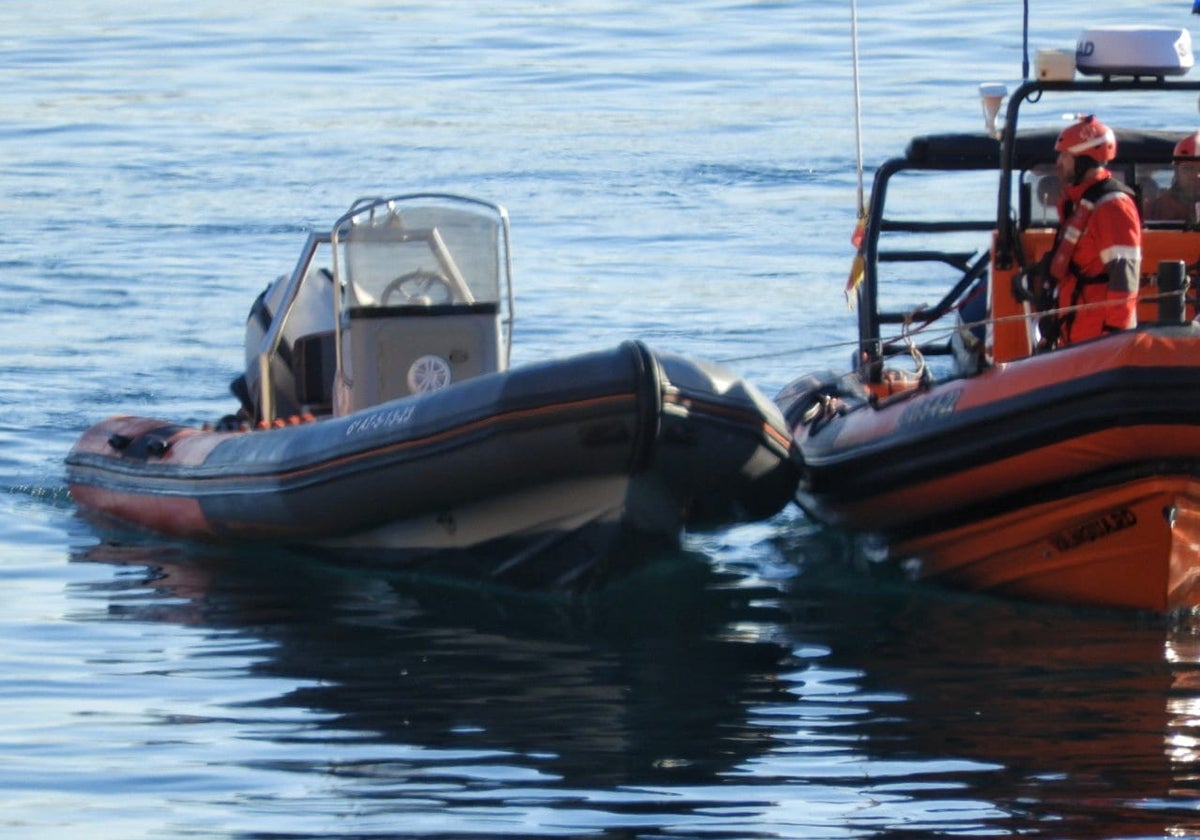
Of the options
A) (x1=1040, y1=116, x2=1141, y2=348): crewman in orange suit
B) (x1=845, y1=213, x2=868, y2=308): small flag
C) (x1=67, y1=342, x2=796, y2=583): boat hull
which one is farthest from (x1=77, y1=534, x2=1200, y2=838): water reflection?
(x1=845, y1=213, x2=868, y2=308): small flag

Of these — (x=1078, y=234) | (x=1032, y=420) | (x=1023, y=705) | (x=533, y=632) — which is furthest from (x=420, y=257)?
(x=1023, y=705)

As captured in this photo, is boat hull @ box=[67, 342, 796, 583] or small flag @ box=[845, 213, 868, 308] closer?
boat hull @ box=[67, 342, 796, 583]

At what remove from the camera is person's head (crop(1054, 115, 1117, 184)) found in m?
7.28

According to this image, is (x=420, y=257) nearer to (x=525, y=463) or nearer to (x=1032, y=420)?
(x=525, y=463)

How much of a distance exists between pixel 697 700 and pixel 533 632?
0.97m

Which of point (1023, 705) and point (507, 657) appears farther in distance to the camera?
point (507, 657)

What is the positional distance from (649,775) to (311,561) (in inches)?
109

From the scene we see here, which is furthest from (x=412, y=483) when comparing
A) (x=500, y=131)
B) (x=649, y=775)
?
(x=500, y=131)

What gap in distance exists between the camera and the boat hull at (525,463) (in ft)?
22.6

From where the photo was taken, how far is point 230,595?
7695mm

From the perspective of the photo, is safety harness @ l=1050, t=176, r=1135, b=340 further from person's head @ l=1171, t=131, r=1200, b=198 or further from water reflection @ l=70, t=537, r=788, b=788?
water reflection @ l=70, t=537, r=788, b=788

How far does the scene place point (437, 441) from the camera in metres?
7.09

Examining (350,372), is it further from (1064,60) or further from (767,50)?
(767,50)

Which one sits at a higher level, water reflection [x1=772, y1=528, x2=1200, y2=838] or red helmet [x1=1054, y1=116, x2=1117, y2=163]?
red helmet [x1=1054, y1=116, x2=1117, y2=163]
